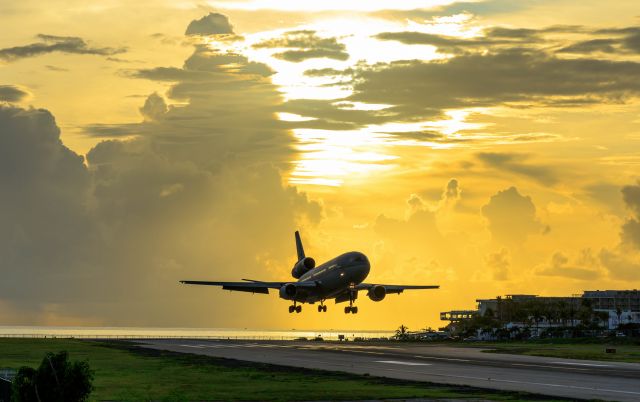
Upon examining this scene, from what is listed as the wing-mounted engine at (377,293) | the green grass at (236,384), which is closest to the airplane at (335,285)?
the wing-mounted engine at (377,293)

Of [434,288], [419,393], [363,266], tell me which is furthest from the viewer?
[434,288]

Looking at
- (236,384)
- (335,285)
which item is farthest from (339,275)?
(236,384)

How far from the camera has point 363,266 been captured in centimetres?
12431

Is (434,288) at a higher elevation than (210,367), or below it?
higher

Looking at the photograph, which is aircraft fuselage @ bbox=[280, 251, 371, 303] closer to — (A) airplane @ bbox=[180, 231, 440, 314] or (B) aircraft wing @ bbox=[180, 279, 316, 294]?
(A) airplane @ bbox=[180, 231, 440, 314]

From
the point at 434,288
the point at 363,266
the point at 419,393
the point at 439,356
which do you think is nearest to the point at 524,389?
the point at 419,393

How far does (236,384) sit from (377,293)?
78785 millimetres

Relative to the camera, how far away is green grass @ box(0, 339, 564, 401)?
2037 inches

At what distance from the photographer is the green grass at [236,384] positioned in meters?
51.8

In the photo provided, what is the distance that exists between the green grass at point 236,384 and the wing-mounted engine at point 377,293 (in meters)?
53.8

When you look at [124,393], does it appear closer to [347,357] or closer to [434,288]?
[347,357]

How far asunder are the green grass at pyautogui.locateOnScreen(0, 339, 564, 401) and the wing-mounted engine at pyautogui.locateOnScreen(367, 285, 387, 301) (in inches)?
2118

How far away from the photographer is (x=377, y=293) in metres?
138

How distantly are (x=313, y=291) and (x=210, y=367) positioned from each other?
5402cm
